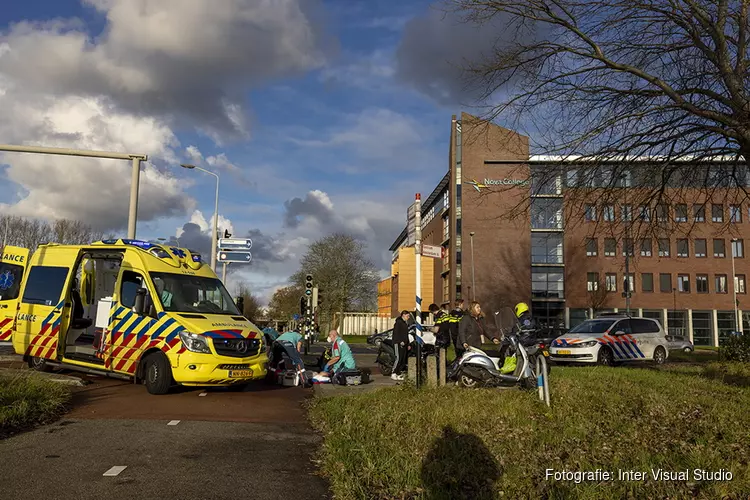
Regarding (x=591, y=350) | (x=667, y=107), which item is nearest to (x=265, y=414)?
(x=667, y=107)

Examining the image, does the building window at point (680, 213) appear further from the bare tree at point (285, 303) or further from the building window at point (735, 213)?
the bare tree at point (285, 303)

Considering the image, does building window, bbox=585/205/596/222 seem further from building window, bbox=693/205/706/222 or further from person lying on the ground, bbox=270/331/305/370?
person lying on the ground, bbox=270/331/305/370

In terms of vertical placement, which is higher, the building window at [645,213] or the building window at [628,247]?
the building window at [645,213]

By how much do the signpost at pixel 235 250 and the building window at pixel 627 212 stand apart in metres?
14.1

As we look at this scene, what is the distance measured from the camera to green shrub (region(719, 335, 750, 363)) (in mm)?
15164

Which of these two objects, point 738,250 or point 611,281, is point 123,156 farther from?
point 738,250

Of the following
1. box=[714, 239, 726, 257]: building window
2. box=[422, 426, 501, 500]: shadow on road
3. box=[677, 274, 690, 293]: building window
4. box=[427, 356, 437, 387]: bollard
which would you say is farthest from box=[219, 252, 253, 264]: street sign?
box=[714, 239, 726, 257]: building window

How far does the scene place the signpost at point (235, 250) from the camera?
75.5ft

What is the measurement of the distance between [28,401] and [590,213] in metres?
10.3

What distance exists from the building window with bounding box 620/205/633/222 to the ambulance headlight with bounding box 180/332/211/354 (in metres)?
8.63

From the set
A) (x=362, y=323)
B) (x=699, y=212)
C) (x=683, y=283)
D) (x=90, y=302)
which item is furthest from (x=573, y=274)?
(x=90, y=302)

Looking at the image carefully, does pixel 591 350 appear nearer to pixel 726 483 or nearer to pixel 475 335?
pixel 475 335

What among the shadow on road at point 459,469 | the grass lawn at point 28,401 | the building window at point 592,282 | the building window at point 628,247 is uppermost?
the building window at point 592,282

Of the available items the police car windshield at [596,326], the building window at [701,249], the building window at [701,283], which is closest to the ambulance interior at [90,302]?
the police car windshield at [596,326]
